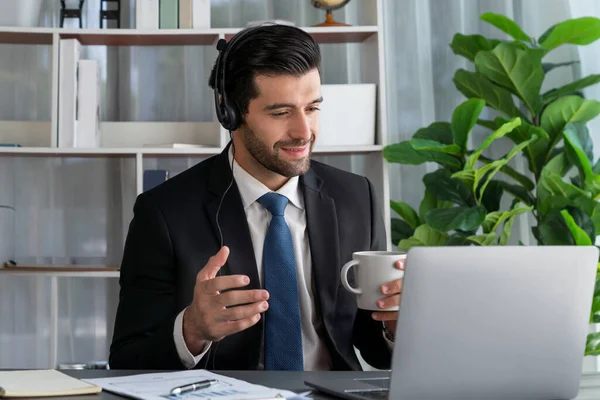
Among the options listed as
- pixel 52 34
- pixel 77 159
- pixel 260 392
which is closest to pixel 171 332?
pixel 260 392

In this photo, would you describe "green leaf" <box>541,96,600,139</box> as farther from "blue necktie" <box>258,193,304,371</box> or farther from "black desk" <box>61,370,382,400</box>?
"black desk" <box>61,370,382,400</box>

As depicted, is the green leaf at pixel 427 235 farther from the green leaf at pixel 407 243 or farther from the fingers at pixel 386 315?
the fingers at pixel 386 315

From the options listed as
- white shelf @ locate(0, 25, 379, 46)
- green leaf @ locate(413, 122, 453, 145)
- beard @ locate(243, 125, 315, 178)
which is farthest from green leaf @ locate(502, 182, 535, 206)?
beard @ locate(243, 125, 315, 178)

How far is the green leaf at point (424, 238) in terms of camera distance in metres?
2.80

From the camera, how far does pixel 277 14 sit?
10.7 feet

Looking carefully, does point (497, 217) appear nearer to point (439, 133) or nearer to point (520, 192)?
point (520, 192)

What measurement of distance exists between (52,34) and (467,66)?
154 centimetres

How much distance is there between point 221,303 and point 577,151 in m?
1.71

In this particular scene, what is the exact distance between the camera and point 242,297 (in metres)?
1.21

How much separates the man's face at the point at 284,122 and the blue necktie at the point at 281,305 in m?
0.14

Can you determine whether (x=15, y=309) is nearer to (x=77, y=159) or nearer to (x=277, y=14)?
(x=77, y=159)

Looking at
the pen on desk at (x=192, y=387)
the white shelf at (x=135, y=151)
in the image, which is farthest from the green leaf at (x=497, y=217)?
the pen on desk at (x=192, y=387)

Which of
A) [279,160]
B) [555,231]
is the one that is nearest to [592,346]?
[555,231]

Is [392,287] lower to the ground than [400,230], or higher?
lower
